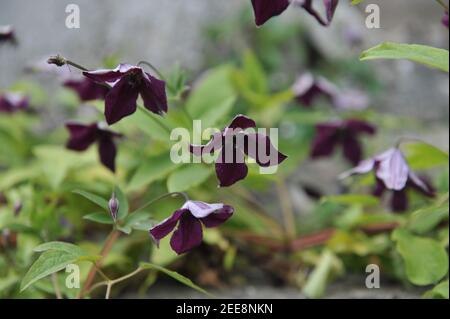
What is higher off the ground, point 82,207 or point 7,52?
point 7,52

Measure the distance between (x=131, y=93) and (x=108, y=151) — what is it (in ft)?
1.25

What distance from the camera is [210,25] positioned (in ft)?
9.98

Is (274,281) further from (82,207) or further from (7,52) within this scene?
(7,52)

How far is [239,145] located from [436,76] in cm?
285

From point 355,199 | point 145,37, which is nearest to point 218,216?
point 355,199

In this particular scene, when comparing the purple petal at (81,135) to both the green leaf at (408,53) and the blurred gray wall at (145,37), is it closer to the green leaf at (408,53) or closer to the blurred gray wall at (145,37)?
the green leaf at (408,53)

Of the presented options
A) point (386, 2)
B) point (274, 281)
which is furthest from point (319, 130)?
point (386, 2)

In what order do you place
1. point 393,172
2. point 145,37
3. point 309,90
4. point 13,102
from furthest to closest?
point 145,37, point 309,90, point 13,102, point 393,172

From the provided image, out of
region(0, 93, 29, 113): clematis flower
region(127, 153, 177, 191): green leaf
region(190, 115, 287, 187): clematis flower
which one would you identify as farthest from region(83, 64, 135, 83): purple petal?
region(0, 93, 29, 113): clematis flower

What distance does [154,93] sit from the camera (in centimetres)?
102

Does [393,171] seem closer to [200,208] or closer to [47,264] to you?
[200,208]

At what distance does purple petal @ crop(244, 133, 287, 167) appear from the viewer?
1.00 metres

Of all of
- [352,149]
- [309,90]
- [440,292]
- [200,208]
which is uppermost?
[309,90]

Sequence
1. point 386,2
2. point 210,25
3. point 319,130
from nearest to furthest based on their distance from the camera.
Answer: point 319,130, point 210,25, point 386,2
